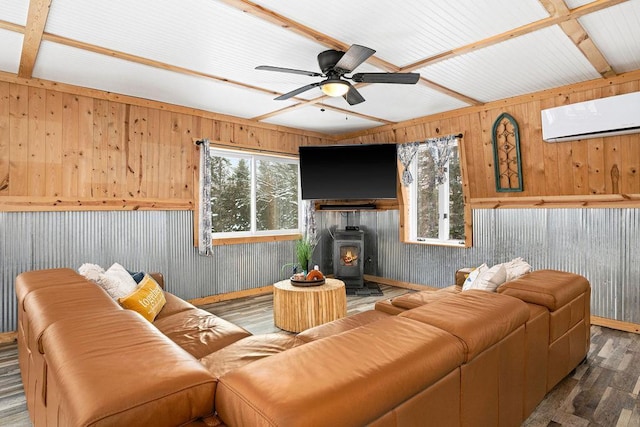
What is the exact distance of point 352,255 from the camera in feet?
19.3

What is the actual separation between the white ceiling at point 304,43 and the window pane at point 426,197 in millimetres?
1455

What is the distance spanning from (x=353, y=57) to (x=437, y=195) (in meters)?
3.50

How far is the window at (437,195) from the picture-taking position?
5.28m

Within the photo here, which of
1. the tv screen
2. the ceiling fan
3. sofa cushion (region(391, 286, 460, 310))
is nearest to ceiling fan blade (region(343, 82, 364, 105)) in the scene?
the ceiling fan

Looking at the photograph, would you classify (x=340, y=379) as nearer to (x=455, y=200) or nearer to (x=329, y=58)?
(x=329, y=58)

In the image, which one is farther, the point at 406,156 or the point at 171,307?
the point at 406,156

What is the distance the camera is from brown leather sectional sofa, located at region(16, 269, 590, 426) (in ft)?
3.33

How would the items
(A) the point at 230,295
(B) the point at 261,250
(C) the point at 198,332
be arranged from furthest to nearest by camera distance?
(B) the point at 261,250
(A) the point at 230,295
(C) the point at 198,332

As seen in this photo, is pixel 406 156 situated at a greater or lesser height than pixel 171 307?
greater

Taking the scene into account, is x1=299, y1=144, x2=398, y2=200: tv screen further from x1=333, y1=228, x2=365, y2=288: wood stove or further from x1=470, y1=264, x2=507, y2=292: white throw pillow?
x1=470, y1=264, x2=507, y2=292: white throw pillow

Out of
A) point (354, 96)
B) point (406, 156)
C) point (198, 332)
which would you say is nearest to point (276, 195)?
point (406, 156)

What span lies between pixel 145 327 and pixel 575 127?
445 cm

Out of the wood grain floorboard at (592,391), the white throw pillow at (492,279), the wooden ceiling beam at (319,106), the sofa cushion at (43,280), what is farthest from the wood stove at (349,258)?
the sofa cushion at (43,280)

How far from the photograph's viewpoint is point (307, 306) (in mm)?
3689
